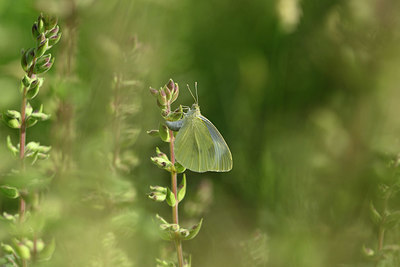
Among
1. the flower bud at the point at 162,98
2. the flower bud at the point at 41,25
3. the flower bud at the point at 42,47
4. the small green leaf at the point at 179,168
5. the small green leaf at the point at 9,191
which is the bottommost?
the small green leaf at the point at 9,191

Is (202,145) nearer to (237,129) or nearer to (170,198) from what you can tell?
(170,198)

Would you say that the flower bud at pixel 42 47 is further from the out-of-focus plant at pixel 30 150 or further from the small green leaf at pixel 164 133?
the small green leaf at pixel 164 133

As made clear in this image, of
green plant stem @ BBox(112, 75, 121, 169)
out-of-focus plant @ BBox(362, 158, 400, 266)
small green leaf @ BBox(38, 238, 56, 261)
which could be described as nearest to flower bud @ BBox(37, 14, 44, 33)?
green plant stem @ BBox(112, 75, 121, 169)

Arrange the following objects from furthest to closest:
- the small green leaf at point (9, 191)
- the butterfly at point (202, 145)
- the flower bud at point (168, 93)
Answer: the butterfly at point (202, 145) → the flower bud at point (168, 93) → the small green leaf at point (9, 191)

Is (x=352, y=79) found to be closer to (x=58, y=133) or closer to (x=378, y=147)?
(x=378, y=147)

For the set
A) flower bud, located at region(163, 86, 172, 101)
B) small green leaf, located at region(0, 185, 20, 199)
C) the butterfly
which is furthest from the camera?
the butterfly

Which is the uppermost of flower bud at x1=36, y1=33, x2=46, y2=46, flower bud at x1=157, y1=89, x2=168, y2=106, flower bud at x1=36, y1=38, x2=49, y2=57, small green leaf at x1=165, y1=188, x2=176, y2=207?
flower bud at x1=36, y1=33, x2=46, y2=46

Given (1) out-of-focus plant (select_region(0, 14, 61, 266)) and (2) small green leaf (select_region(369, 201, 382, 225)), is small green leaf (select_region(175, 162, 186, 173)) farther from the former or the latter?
(2) small green leaf (select_region(369, 201, 382, 225))

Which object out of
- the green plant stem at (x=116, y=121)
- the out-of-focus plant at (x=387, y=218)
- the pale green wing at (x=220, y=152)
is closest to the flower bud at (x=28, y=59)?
the green plant stem at (x=116, y=121)
